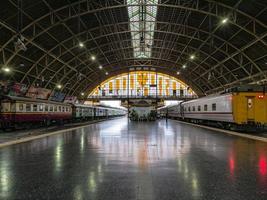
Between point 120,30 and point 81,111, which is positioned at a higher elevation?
point 120,30

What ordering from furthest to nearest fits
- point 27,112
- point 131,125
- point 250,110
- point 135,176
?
point 131,125 → point 27,112 → point 250,110 → point 135,176

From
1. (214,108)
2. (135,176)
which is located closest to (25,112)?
(214,108)

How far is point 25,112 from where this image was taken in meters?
23.7

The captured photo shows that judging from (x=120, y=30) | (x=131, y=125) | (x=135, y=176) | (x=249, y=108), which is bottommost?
(x=131, y=125)

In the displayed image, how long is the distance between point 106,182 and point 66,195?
45.7 inches

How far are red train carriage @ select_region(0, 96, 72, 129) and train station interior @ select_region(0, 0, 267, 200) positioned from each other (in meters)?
0.10

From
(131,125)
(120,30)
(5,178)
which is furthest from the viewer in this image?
(120,30)

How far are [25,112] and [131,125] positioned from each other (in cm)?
1344

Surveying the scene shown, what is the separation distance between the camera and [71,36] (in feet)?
122

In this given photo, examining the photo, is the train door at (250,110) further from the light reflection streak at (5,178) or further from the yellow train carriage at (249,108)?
the light reflection streak at (5,178)

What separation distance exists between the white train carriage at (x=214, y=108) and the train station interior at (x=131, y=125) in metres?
0.13

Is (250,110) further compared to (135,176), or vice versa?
(250,110)

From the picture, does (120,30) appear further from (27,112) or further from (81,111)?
(27,112)

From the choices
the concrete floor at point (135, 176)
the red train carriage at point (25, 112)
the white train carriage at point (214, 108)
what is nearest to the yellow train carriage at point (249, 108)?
the white train carriage at point (214, 108)
